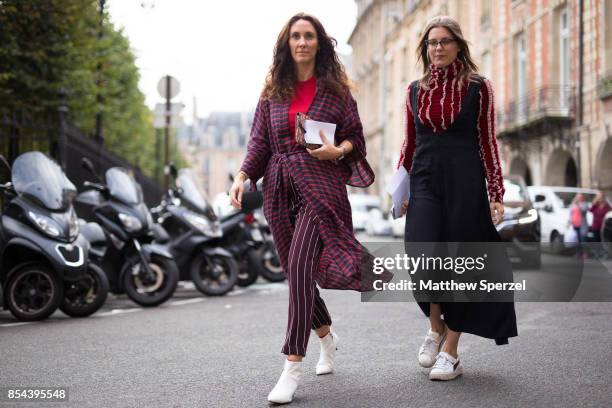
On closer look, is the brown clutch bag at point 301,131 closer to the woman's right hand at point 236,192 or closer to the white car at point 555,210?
the woman's right hand at point 236,192

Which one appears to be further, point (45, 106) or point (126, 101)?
point (126, 101)

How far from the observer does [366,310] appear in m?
8.28

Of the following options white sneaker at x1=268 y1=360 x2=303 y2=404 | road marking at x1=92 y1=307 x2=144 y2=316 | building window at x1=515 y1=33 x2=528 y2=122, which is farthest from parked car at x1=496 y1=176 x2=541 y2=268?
building window at x1=515 y1=33 x2=528 y2=122

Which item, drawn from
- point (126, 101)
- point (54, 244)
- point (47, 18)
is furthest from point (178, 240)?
point (126, 101)

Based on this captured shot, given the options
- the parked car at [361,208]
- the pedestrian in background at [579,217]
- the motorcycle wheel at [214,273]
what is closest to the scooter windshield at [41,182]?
the motorcycle wheel at [214,273]

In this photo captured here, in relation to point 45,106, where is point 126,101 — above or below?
above

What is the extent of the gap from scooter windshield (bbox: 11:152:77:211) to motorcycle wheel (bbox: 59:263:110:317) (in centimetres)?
64

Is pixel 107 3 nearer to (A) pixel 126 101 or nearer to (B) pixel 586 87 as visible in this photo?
(B) pixel 586 87

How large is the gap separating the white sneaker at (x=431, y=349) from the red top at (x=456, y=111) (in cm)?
80

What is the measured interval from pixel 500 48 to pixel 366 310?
27.3 meters

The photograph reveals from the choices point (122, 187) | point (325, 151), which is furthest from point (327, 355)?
point (122, 187)

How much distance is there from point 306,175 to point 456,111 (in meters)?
0.88

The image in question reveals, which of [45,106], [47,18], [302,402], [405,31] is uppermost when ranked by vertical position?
[405,31]

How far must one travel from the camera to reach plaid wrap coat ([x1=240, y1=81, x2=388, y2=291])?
4379 mm
